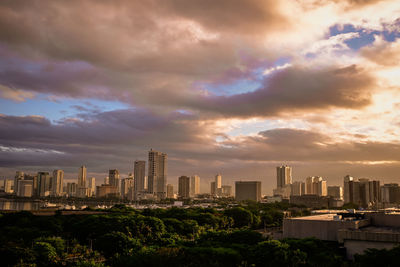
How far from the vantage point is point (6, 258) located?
3962cm

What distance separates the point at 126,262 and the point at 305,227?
26.1 m

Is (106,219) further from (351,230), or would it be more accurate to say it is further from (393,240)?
(393,240)

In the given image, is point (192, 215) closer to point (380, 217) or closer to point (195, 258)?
point (380, 217)

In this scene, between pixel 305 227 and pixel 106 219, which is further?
pixel 106 219

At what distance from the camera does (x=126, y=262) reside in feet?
108

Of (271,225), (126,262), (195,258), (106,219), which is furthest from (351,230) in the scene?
(271,225)

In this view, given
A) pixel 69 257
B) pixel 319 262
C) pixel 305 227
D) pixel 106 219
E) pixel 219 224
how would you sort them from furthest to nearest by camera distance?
pixel 219 224 → pixel 106 219 → pixel 69 257 → pixel 305 227 → pixel 319 262

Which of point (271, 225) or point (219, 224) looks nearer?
point (219, 224)

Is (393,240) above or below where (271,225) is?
above

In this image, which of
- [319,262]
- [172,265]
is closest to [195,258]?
[172,265]

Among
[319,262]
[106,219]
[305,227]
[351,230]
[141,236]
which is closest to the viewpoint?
[319,262]

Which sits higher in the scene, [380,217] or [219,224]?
[380,217]

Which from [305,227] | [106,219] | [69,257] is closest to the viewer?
[305,227]

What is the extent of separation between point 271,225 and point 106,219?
57451 mm
